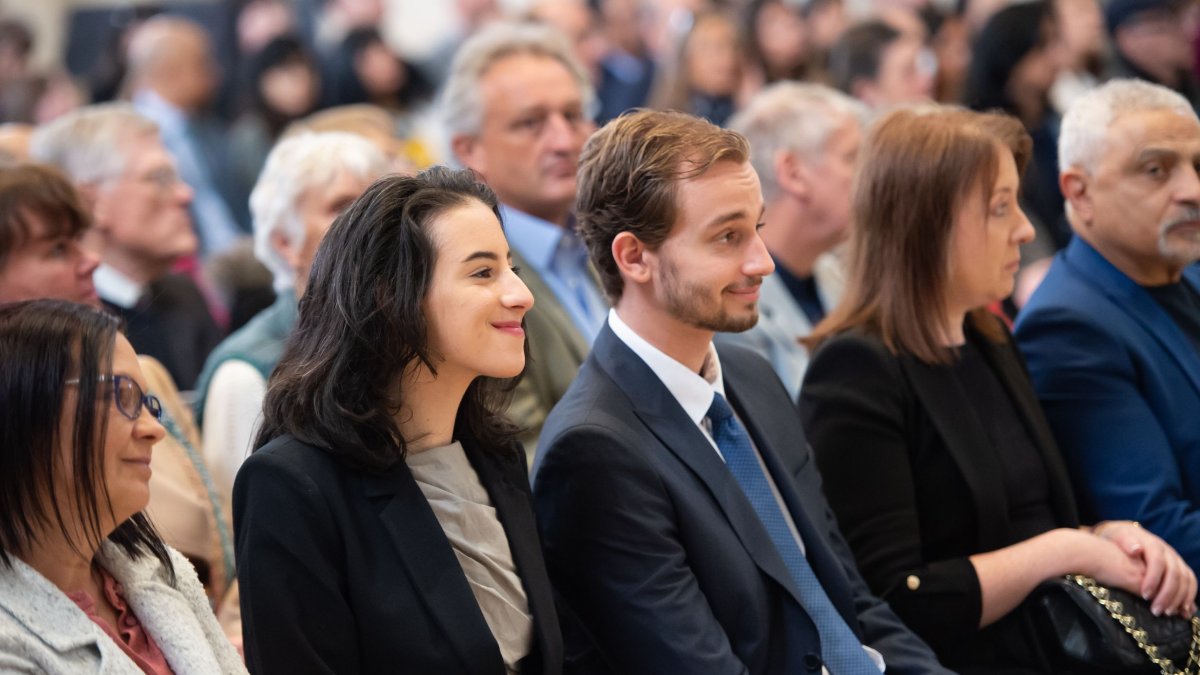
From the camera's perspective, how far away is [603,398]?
2.44 metres

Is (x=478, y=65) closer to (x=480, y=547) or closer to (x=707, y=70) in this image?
(x=480, y=547)

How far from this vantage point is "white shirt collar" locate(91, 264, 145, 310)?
3.87 m

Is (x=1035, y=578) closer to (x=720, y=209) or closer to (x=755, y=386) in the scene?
(x=755, y=386)

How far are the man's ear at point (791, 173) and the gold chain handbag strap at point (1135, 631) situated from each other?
1535 mm

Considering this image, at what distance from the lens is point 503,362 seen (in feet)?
7.23

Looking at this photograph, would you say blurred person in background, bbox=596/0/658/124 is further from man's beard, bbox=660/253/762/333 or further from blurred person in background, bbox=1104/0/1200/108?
man's beard, bbox=660/253/762/333

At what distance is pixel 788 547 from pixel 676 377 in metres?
0.36

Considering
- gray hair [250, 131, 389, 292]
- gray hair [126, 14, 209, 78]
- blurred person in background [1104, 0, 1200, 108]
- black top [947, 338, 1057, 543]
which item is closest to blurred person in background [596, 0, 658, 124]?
gray hair [126, 14, 209, 78]

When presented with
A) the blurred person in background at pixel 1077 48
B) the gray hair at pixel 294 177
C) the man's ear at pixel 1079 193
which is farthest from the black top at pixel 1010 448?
the blurred person in background at pixel 1077 48

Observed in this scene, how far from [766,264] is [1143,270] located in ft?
3.93

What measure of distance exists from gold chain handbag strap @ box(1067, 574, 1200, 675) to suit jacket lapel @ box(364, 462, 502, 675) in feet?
3.96

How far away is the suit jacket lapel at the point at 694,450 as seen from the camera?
95.3 inches

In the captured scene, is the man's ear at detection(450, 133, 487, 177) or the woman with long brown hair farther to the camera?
the man's ear at detection(450, 133, 487, 177)

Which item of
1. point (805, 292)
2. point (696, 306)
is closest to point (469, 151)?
point (805, 292)
